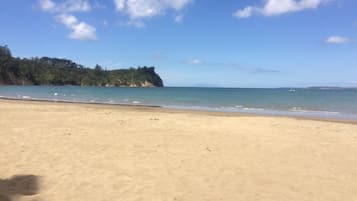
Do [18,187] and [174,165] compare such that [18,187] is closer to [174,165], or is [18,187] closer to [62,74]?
[174,165]

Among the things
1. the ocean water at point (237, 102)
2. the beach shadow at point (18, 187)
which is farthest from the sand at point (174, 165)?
the ocean water at point (237, 102)

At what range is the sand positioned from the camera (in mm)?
5949

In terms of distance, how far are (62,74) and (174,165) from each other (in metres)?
172

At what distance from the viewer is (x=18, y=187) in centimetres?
598

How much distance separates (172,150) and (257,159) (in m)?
1.84

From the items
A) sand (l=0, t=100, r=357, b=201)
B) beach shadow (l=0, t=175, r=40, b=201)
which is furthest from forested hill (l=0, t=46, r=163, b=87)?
beach shadow (l=0, t=175, r=40, b=201)

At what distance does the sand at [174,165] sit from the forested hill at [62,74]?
13966 cm

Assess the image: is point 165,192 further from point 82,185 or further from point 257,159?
point 257,159

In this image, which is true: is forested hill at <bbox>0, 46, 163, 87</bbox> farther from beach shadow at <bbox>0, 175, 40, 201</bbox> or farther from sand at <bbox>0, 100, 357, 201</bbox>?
beach shadow at <bbox>0, 175, 40, 201</bbox>

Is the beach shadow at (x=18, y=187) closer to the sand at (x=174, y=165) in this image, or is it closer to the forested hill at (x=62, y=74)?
the sand at (x=174, y=165)

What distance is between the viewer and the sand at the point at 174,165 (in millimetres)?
5949

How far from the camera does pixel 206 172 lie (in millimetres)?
7152

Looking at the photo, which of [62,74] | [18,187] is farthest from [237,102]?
[62,74]

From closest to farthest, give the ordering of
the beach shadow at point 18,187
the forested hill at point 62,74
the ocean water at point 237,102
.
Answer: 1. the beach shadow at point 18,187
2. the ocean water at point 237,102
3. the forested hill at point 62,74
